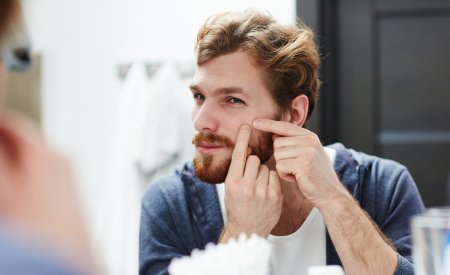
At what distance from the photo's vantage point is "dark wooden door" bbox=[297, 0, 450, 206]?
2.34m

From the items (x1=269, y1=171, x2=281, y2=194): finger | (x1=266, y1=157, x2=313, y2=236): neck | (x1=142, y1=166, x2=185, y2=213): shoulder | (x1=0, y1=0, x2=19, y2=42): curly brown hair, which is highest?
(x1=0, y1=0, x2=19, y2=42): curly brown hair

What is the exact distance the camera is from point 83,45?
2.59 m

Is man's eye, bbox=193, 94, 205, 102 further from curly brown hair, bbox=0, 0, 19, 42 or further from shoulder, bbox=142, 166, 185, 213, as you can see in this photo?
curly brown hair, bbox=0, 0, 19, 42

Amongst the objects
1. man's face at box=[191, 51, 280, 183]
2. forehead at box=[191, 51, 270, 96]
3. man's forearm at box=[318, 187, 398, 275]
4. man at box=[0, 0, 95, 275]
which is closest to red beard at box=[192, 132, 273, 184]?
man's face at box=[191, 51, 280, 183]

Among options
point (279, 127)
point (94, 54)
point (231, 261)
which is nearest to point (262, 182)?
point (279, 127)

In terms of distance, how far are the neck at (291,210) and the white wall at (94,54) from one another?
1.03 metres

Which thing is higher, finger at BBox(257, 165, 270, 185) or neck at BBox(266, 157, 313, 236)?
finger at BBox(257, 165, 270, 185)

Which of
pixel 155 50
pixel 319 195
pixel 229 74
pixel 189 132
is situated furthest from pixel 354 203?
pixel 155 50

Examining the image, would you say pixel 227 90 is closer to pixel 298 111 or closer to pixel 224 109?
pixel 224 109

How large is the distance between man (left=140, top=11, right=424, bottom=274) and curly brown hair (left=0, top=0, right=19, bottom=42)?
1109 millimetres

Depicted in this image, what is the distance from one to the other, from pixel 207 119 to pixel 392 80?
3.69 ft

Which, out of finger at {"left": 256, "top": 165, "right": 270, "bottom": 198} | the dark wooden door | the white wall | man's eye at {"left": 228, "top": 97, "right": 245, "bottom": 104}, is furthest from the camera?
the white wall

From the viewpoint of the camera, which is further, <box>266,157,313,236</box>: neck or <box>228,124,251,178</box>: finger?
<box>266,157,313,236</box>: neck

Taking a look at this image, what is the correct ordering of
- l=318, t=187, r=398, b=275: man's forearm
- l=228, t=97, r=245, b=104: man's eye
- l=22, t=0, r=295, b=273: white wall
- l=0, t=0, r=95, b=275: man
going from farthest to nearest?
l=22, t=0, r=295, b=273: white wall
l=228, t=97, r=245, b=104: man's eye
l=318, t=187, r=398, b=275: man's forearm
l=0, t=0, r=95, b=275: man
